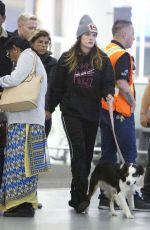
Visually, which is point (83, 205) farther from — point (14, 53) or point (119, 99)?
point (14, 53)

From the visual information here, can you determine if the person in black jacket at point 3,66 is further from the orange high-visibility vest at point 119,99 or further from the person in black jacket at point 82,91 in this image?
the orange high-visibility vest at point 119,99

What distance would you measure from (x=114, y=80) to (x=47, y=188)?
3066mm

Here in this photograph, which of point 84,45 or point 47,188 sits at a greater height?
point 84,45

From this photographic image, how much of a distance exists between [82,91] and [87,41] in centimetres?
50

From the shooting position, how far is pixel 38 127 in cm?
786

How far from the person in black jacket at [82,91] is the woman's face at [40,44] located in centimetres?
38

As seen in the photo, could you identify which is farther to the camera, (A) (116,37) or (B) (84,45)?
(A) (116,37)

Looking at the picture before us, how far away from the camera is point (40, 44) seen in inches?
341

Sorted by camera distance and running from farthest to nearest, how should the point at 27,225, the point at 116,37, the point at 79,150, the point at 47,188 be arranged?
the point at 47,188, the point at 116,37, the point at 79,150, the point at 27,225

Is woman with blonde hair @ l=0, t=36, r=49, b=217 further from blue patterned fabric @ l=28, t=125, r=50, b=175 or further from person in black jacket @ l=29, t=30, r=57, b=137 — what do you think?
person in black jacket @ l=29, t=30, r=57, b=137

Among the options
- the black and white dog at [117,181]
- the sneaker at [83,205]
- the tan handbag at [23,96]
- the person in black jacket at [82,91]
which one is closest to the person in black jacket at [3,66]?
the tan handbag at [23,96]

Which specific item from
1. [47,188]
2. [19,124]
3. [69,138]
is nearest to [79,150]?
[69,138]

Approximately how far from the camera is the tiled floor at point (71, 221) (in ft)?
24.8

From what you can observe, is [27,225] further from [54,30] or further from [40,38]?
[54,30]
